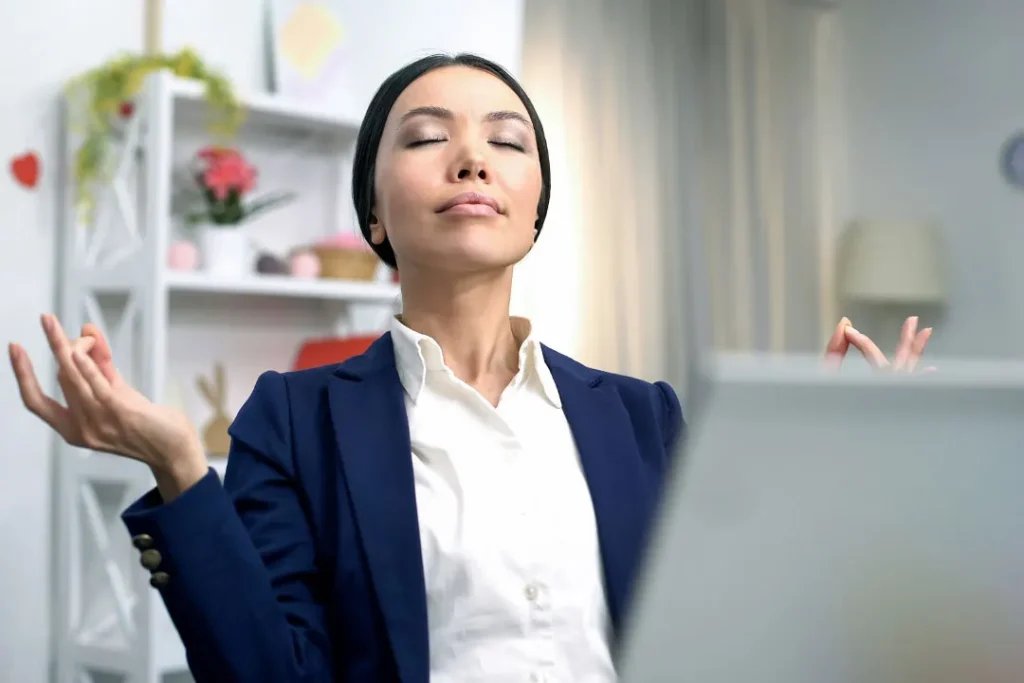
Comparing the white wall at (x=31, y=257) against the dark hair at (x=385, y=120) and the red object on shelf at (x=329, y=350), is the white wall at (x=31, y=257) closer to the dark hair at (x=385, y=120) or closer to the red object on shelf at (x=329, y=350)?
the red object on shelf at (x=329, y=350)

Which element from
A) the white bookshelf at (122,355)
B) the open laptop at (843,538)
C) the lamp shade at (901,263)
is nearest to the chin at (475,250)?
the open laptop at (843,538)

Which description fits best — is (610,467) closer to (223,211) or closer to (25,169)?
(223,211)

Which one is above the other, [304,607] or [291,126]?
[291,126]

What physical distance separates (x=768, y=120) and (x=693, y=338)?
0.71m

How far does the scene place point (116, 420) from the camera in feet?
2.51

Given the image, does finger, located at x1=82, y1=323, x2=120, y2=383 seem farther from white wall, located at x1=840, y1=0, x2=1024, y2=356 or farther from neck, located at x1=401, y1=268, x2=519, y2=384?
white wall, located at x1=840, y1=0, x2=1024, y2=356

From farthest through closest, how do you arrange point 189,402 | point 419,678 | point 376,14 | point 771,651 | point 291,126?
point 376,14 < point 291,126 < point 189,402 < point 419,678 < point 771,651

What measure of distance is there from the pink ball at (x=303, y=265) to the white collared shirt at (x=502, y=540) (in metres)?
1.66

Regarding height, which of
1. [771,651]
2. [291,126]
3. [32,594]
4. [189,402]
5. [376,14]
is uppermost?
[376,14]

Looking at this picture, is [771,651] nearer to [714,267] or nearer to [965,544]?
[965,544]

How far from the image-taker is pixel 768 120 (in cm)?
323

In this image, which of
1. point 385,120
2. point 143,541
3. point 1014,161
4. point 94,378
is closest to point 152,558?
point 143,541

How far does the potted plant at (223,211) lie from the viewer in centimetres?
246

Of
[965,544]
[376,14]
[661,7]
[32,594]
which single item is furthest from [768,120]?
[965,544]
